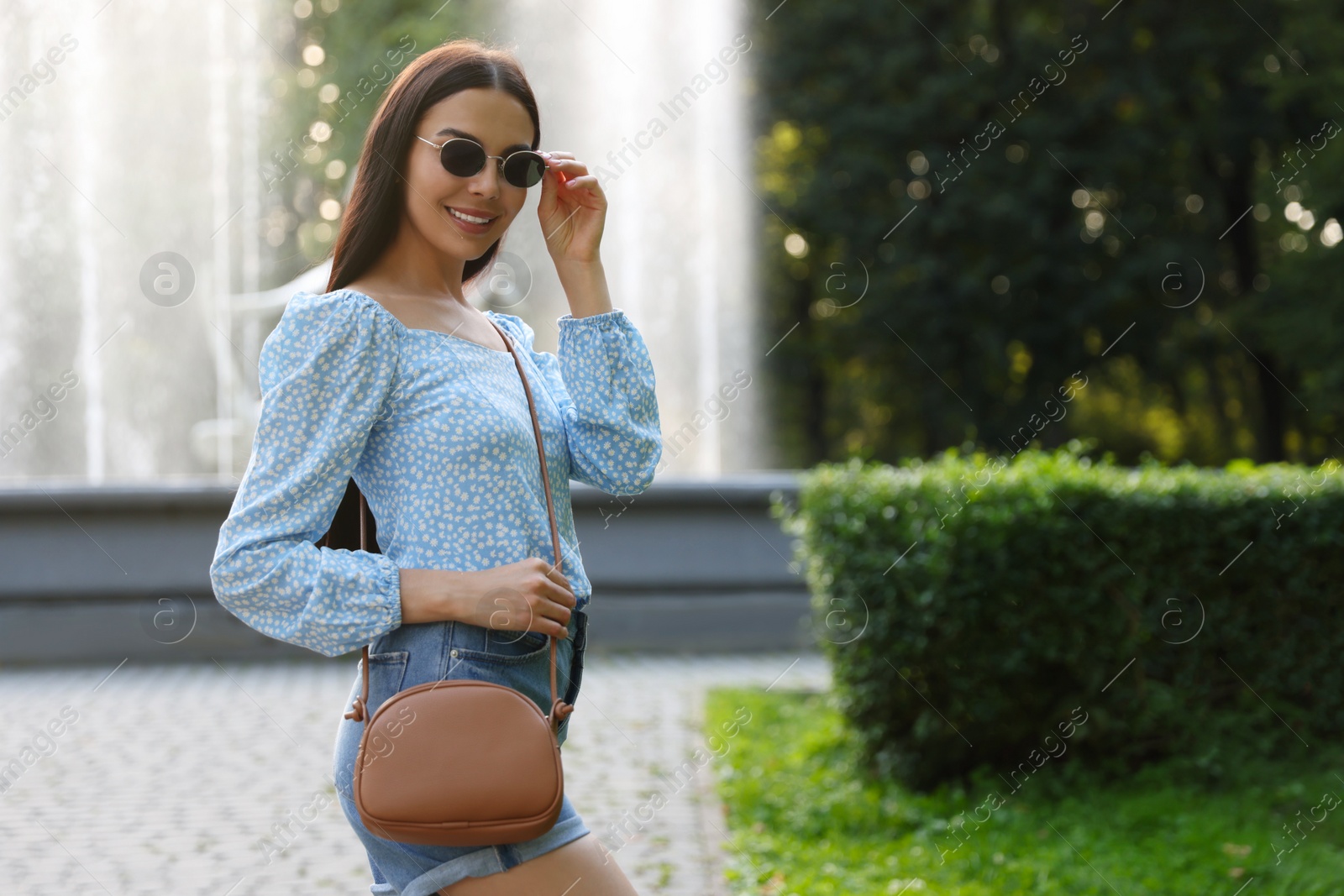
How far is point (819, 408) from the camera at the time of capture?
24.3m

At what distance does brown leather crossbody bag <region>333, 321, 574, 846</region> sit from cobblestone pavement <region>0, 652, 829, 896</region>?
9.85 feet

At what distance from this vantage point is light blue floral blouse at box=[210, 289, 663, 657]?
1678 millimetres

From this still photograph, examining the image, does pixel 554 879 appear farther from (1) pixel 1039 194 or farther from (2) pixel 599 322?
(1) pixel 1039 194

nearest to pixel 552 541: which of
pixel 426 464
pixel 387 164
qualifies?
pixel 426 464

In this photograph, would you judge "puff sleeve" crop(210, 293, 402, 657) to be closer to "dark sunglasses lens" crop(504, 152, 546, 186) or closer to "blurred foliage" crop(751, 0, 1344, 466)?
"dark sunglasses lens" crop(504, 152, 546, 186)

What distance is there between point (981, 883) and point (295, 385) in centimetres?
349

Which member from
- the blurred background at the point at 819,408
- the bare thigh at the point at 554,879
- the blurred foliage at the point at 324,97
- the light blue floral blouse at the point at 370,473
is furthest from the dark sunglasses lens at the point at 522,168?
the blurred foliage at the point at 324,97

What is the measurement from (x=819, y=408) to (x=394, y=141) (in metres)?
22.6

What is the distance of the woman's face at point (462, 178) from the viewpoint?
1854 millimetres

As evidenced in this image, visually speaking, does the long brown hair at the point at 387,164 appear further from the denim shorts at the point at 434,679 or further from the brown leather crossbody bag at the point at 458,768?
the brown leather crossbody bag at the point at 458,768

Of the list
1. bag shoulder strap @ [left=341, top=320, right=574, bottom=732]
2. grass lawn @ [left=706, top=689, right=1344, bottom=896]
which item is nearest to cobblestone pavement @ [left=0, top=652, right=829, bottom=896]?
grass lawn @ [left=706, top=689, right=1344, bottom=896]

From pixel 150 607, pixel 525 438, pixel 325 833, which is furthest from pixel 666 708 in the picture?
pixel 525 438

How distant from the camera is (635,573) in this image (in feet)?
30.1

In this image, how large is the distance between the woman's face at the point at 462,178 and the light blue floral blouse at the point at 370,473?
0.15 meters
